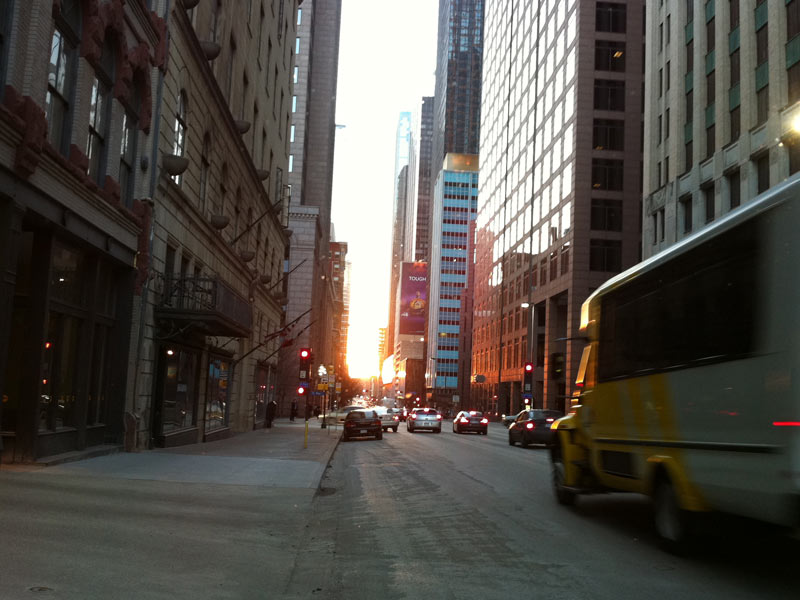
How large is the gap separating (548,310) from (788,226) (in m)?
60.1

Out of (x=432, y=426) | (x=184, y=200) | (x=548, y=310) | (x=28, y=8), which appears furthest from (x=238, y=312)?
(x=548, y=310)

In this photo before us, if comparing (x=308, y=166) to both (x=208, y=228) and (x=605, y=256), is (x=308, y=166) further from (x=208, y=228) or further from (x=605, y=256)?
(x=208, y=228)

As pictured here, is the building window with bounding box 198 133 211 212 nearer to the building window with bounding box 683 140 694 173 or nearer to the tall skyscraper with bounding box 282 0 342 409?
the tall skyscraper with bounding box 282 0 342 409

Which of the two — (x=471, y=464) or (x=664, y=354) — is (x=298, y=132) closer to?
(x=471, y=464)

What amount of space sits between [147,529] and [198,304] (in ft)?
46.7

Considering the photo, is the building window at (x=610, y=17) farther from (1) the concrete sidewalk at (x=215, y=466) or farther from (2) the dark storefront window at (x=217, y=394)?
(1) the concrete sidewalk at (x=215, y=466)

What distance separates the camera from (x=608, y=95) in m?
60.4

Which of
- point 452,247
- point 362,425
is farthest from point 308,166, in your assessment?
point 452,247

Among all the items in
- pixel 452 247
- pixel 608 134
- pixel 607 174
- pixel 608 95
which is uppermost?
pixel 452 247

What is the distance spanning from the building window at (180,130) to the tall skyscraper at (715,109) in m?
19.0

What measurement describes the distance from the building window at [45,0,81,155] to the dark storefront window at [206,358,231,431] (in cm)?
1310

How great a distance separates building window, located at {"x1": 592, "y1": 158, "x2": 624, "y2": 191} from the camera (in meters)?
60.0

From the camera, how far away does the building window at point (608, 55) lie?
60.7 m

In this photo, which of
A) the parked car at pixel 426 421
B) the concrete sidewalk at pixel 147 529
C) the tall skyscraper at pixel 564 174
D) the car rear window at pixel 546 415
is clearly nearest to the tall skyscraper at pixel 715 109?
the car rear window at pixel 546 415
